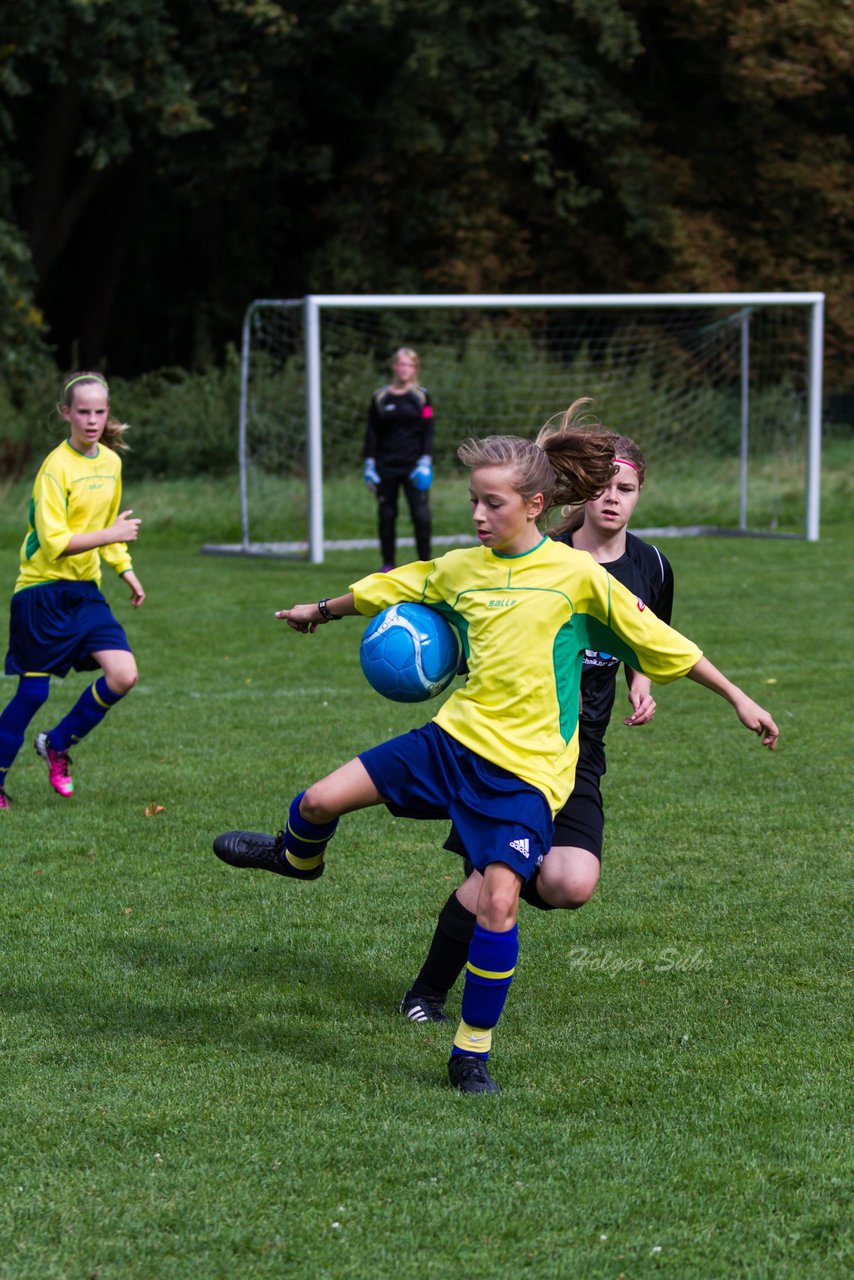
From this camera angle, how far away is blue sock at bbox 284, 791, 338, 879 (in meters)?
4.48

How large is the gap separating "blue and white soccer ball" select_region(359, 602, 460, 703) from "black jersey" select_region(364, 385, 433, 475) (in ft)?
34.8

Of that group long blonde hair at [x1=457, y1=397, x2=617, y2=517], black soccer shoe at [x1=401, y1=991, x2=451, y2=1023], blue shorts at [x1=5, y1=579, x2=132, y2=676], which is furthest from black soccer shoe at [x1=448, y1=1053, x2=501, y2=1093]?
blue shorts at [x1=5, y1=579, x2=132, y2=676]

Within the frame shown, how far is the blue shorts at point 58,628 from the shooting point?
716 cm

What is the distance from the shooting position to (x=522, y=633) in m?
4.25

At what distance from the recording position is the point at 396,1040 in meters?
4.50

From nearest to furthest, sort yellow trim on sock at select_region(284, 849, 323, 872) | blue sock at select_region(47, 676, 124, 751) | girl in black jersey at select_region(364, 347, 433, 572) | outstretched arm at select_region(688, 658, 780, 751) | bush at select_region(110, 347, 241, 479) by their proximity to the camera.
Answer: outstretched arm at select_region(688, 658, 780, 751)
yellow trim on sock at select_region(284, 849, 323, 872)
blue sock at select_region(47, 676, 124, 751)
girl in black jersey at select_region(364, 347, 433, 572)
bush at select_region(110, 347, 241, 479)

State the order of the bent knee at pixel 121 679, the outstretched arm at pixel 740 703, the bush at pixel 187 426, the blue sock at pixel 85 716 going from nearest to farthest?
the outstretched arm at pixel 740 703
the bent knee at pixel 121 679
the blue sock at pixel 85 716
the bush at pixel 187 426

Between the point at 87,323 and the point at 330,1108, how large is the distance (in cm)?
3064

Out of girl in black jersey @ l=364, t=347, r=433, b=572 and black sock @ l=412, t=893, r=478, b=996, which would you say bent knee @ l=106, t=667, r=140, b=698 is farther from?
girl in black jersey @ l=364, t=347, r=433, b=572

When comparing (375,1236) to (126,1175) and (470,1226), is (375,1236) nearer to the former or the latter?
(470,1226)

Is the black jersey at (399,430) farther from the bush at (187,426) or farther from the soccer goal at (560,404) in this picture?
the bush at (187,426)

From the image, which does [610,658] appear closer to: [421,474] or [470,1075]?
[470,1075]

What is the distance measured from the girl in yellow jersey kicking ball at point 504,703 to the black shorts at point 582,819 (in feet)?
0.72

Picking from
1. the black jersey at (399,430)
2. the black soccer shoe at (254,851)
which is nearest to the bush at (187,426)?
the black jersey at (399,430)
